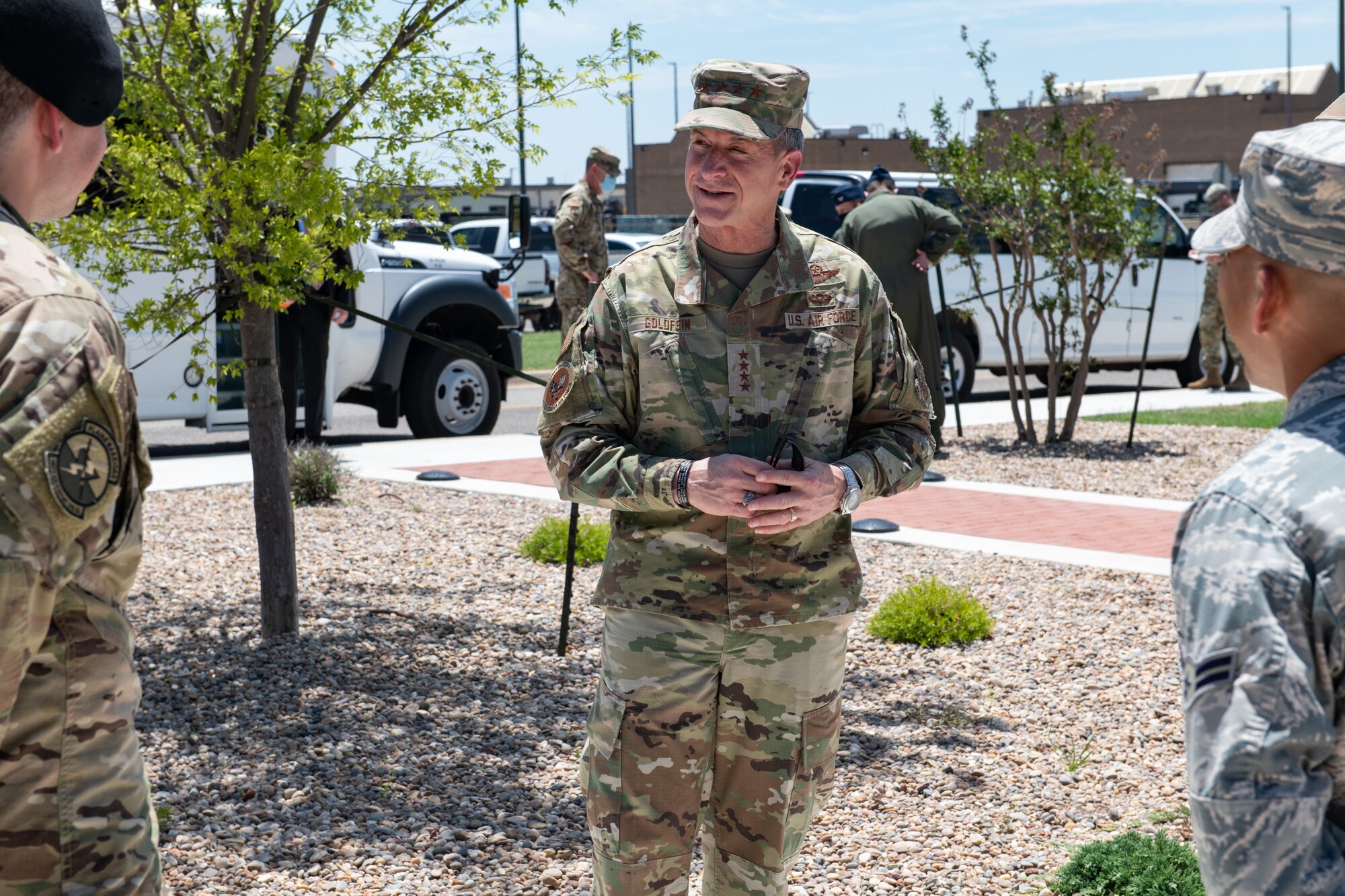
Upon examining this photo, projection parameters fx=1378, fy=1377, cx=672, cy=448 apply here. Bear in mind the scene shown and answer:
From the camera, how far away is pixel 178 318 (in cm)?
500

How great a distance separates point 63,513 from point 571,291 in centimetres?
1158

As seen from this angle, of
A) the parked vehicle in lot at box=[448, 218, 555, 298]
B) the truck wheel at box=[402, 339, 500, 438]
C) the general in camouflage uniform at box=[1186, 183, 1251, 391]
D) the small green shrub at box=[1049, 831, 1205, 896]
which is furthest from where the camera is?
the parked vehicle in lot at box=[448, 218, 555, 298]

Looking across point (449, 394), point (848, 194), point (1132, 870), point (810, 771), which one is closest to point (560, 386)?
point (810, 771)

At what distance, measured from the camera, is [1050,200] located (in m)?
11.1

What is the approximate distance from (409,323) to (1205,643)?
1048cm

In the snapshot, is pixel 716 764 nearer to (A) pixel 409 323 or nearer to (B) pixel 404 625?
(B) pixel 404 625

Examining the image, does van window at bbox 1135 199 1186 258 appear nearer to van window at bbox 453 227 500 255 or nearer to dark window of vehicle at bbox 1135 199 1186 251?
dark window of vehicle at bbox 1135 199 1186 251

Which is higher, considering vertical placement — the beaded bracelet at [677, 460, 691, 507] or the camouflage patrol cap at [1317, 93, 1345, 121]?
the camouflage patrol cap at [1317, 93, 1345, 121]

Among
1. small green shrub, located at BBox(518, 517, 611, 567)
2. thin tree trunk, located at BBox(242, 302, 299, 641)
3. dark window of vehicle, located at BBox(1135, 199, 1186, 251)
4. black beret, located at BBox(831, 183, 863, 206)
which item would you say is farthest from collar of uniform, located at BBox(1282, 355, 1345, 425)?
dark window of vehicle, located at BBox(1135, 199, 1186, 251)

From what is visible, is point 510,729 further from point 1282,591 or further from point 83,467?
point 1282,591

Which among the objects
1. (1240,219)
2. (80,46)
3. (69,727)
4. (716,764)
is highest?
(80,46)

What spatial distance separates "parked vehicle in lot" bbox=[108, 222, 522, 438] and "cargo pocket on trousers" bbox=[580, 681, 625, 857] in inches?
316

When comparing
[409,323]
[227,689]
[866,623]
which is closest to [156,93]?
[227,689]

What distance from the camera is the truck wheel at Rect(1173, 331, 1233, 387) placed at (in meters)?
16.3
